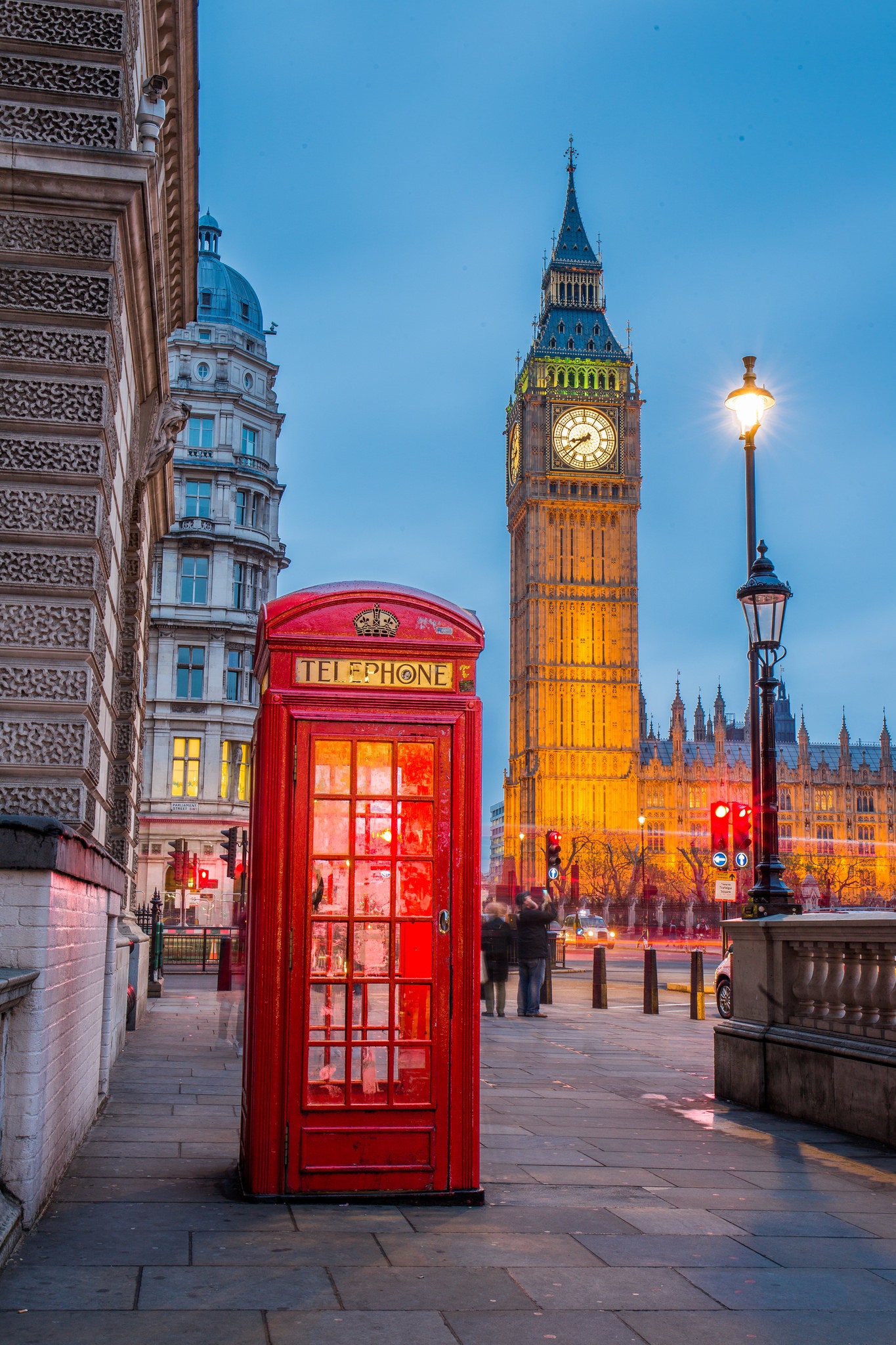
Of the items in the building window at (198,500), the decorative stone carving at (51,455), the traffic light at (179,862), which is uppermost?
the building window at (198,500)

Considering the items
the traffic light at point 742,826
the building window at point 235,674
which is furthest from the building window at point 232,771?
the traffic light at point 742,826

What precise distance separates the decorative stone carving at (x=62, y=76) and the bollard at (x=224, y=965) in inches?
579

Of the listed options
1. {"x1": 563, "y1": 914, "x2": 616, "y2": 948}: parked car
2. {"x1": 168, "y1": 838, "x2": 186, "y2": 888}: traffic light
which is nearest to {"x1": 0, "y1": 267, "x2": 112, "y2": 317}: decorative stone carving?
{"x1": 168, "y1": 838, "x2": 186, "y2": 888}: traffic light

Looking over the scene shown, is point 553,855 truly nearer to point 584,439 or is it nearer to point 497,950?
point 497,950

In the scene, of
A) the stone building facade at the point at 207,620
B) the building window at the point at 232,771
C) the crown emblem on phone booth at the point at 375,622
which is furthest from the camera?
the building window at the point at 232,771

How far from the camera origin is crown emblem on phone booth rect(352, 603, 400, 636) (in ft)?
20.9

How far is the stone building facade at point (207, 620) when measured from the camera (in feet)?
146

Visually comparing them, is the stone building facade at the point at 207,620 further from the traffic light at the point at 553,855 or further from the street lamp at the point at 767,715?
the street lamp at the point at 767,715

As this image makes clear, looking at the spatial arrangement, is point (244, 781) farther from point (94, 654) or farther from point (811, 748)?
point (811, 748)

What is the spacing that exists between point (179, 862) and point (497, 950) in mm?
21223

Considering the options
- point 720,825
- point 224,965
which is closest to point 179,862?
point 224,965

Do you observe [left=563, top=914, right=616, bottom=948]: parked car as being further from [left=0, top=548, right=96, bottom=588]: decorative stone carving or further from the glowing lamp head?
[left=0, top=548, right=96, bottom=588]: decorative stone carving

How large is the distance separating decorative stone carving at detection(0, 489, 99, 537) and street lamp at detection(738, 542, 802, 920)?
6073mm

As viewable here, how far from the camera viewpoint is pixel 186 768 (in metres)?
45.2
